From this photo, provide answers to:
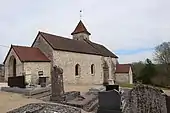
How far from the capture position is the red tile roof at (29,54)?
22.6 m

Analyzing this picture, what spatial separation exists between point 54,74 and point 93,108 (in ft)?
11.7

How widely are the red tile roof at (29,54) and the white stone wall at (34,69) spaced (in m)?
0.44

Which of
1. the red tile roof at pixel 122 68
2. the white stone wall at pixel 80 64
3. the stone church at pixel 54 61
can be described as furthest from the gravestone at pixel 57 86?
the red tile roof at pixel 122 68

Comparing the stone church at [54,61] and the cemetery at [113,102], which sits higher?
the stone church at [54,61]

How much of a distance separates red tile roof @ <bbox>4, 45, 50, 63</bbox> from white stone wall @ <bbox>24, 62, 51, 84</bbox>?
0.44m

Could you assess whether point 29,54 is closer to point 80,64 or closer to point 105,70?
point 80,64

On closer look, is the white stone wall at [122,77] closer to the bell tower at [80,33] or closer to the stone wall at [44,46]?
the bell tower at [80,33]

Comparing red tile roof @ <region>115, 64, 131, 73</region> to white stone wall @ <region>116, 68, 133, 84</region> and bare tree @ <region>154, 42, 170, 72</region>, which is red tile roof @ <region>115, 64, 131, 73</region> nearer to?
white stone wall @ <region>116, 68, 133, 84</region>

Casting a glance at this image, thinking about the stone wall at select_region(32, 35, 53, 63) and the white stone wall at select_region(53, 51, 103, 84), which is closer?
the stone wall at select_region(32, 35, 53, 63)

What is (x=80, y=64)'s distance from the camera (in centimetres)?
2911

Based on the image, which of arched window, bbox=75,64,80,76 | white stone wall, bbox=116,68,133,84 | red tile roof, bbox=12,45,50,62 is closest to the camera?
red tile roof, bbox=12,45,50,62

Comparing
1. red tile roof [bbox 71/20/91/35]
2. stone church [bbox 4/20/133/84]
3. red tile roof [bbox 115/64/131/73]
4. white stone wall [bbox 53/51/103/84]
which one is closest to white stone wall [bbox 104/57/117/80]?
red tile roof [bbox 115/64/131/73]

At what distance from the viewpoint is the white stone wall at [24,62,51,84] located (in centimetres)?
2231

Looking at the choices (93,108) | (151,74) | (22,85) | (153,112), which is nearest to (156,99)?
(153,112)
